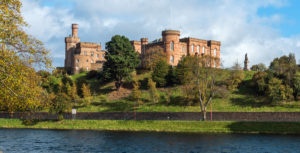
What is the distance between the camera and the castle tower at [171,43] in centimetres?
8319

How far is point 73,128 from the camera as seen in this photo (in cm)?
5059

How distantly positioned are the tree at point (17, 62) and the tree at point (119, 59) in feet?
164

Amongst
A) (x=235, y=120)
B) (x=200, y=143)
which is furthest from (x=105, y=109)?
(x=200, y=143)

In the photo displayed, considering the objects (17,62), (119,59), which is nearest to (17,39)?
(17,62)

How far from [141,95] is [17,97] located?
47.0 m

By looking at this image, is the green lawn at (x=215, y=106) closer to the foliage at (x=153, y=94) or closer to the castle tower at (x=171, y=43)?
the foliage at (x=153, y=94)

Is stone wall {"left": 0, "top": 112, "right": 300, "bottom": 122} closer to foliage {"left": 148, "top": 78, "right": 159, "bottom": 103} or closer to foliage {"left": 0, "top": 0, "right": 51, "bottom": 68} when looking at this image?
foliage {"left": 148, "top": 78, "right": 159, "bottom": 103}

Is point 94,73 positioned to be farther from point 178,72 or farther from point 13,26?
point 13,26

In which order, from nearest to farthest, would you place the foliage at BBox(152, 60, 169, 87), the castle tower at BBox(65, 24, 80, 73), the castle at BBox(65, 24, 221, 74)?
1. the foliage at BBox(152, 60, 169, 87)
2. the castle at BBox(65, 24, 221, 74)
3. the castle tower at BBox(65, 24, 80, 73)

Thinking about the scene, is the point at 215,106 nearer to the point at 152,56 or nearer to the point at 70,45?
the point at 152,56

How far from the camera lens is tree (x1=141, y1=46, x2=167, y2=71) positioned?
262 feet

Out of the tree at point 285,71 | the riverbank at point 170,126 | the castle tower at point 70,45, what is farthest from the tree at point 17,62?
the castle tower at point 70,45

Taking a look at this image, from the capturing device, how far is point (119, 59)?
69.9 meters

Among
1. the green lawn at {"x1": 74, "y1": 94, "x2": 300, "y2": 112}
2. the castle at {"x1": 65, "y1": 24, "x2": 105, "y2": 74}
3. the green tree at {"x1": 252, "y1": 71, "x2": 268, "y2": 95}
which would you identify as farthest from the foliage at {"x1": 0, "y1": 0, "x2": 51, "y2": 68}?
the castle at {"x1": 65, "y1": 24, "x2": 105, "y2": 74}
